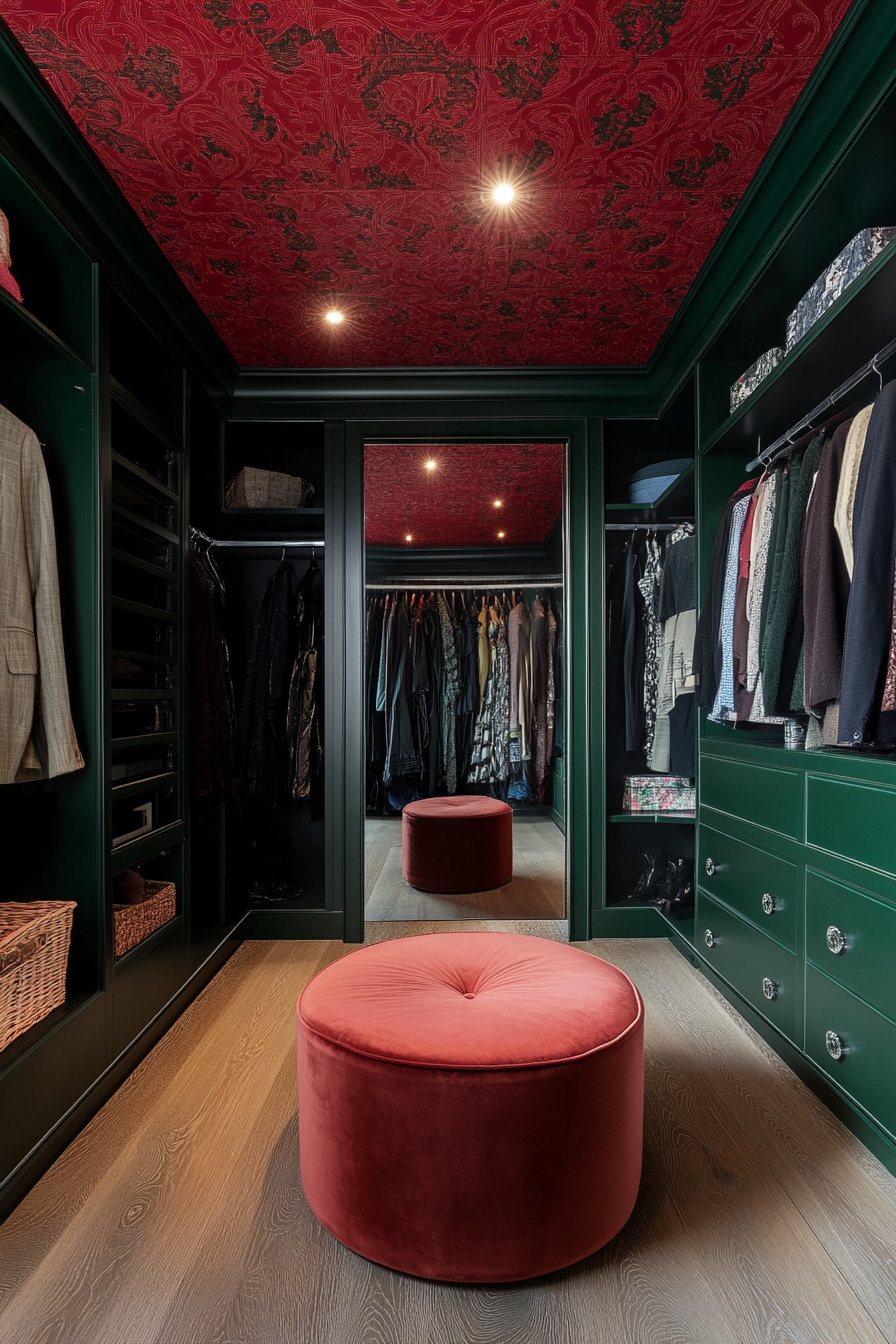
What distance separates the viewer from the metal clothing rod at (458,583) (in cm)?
339

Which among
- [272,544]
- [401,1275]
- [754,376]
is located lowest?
[401,1275]

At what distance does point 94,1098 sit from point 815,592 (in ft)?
7.50

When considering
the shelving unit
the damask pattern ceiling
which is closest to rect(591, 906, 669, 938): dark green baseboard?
the shelving unit

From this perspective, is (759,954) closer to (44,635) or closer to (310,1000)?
(310,1000)

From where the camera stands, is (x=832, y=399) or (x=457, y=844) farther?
(x=457, y=844)

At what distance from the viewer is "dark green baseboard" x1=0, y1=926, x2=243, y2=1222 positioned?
1.61 m

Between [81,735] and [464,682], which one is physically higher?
[464,682]

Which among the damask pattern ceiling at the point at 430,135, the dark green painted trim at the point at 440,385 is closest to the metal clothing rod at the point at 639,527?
the dark green painted trim at the point at 440,385

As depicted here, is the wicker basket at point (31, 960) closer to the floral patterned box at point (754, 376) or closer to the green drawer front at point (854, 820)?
the green drawer front at point (854, 820)

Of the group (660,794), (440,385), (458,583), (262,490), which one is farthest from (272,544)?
(660,794)

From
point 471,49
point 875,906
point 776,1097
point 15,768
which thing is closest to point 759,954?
point 776,1097

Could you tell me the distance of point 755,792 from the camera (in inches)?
95.0

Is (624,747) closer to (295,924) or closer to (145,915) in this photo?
(295,924)

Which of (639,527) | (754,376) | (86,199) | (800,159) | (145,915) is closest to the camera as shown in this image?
(800,159)
